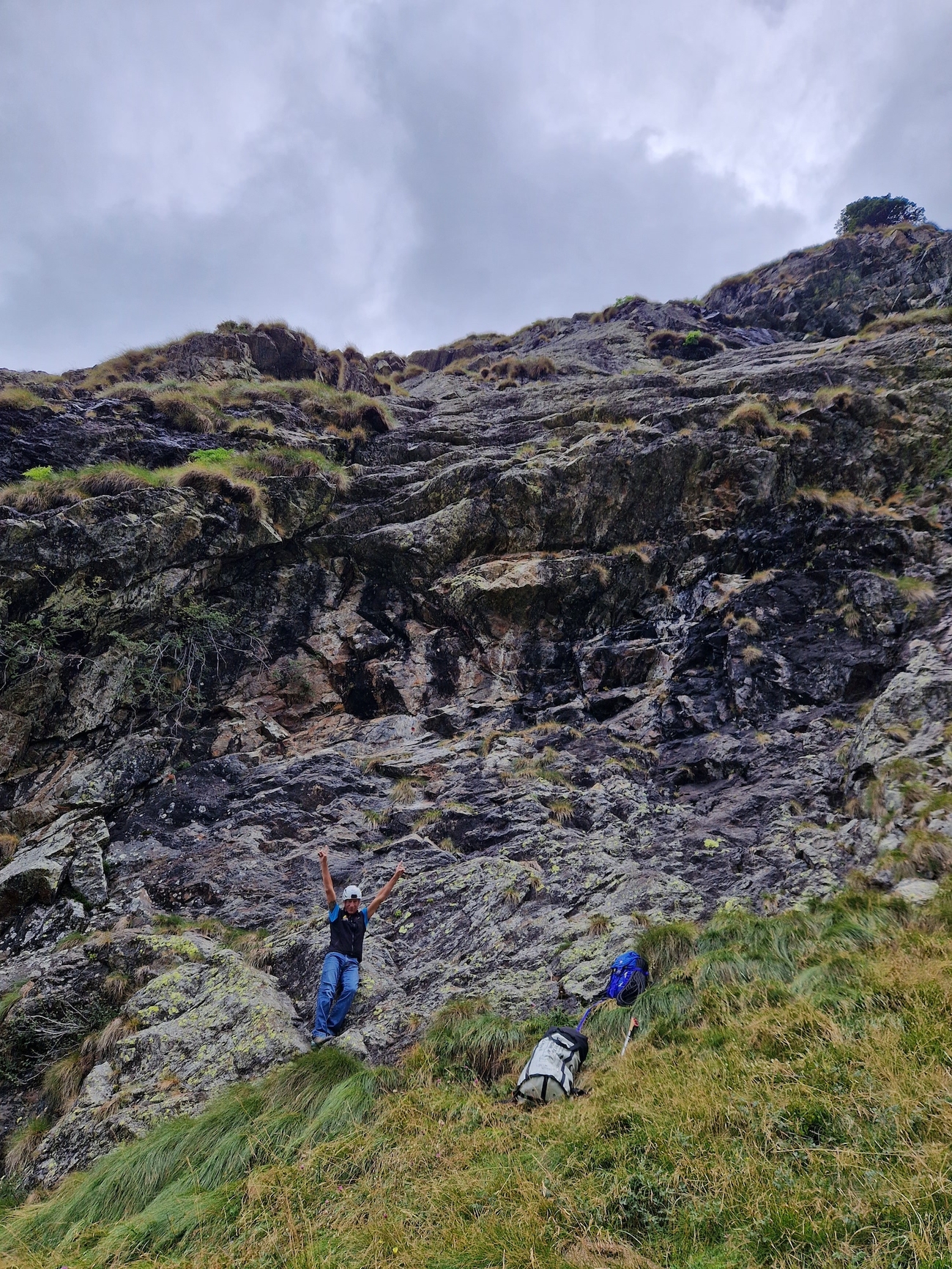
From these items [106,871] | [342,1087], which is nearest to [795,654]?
[342,1087]

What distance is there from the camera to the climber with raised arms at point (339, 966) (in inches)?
271

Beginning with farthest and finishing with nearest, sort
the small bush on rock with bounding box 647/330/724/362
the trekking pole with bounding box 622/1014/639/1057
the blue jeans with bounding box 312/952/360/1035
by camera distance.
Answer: the small bush on rock with bounding box 647/330/724/362
the blue jeans with bounding box 312/952/360/1035
the trekking pole with bounding box 622/1014/639/1057

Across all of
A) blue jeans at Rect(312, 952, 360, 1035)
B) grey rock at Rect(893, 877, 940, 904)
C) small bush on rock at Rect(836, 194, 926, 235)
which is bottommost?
blue jeans at Rect(312, 952, 360, 1035)

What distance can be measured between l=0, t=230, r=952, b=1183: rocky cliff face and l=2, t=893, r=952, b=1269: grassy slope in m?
0.86

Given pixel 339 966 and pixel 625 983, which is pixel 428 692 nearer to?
pixel 339 966

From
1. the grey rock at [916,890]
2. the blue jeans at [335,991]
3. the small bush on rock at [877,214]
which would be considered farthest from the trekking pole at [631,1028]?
the small bush on rock at [877,214]

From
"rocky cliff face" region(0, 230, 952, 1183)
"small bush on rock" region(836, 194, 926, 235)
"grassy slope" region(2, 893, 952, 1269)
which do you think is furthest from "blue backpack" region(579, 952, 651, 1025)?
"small bush on rock" region(836, 194, 926, 235)

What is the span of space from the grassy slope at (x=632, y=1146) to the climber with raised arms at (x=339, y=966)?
70 cm

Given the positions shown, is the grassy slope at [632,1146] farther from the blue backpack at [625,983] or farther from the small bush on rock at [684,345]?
the small bush on rock at [684,345]

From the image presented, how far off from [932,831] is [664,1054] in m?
4.42

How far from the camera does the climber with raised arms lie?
688 cm

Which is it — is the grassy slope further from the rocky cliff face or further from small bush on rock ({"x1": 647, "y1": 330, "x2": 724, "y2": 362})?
small bush on rock ({"x1": 647, "y1": 330, "x2": 724, "y2": 362})

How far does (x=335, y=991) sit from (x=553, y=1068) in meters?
3.21

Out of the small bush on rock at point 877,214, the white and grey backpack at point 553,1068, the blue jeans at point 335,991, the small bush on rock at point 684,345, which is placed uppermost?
the small bush on rock at point 877,214
